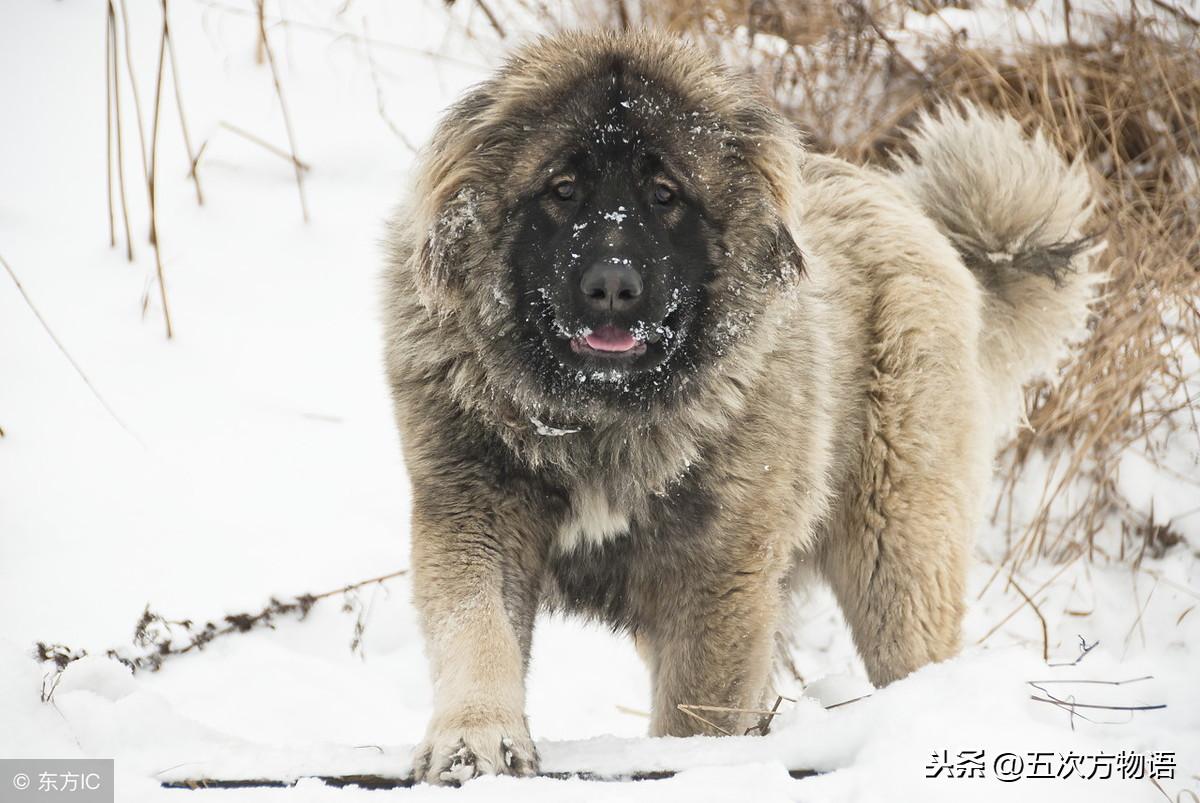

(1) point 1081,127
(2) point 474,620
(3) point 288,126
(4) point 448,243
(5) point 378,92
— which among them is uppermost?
(5) point 378,92

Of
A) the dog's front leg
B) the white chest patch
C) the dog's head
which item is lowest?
the dog's front leg

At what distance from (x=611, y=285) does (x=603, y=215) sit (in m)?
0.23

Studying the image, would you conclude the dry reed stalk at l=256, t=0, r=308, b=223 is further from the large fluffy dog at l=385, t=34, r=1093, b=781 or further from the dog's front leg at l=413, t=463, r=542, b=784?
the dog's front leg at l=413, t=463, r=542, b=784

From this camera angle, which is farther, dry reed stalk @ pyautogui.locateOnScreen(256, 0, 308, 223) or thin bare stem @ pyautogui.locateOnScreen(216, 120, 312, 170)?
thin bare stem @ pyautogui.locateOnScreen(216, 120, 312, 170)

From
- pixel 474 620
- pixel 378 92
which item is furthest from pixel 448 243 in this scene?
pixel 378 92

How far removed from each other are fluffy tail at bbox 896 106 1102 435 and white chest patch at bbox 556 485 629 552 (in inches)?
67.9

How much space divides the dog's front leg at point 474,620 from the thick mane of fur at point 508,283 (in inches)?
8.7

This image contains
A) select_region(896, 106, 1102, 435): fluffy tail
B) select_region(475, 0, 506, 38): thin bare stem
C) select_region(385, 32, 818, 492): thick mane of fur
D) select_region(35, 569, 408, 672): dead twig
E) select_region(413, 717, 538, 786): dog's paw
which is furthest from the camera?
select_region(475, 0, 506, 38): thin bare stem

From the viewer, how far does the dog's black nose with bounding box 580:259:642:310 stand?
2.64m

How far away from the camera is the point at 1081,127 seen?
5.75 m

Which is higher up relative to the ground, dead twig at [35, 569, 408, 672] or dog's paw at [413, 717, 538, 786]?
dead twig at [35, 569, 408, 672]

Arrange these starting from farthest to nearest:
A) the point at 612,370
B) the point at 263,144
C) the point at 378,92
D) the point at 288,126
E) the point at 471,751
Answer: the point at 378,92, the point at 263,144, the point at 288,126, the point at 612,370, the point at 471,751

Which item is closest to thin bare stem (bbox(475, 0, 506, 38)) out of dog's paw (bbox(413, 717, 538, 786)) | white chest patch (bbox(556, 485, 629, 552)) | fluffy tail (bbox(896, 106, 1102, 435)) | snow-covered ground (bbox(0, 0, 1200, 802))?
snow-covered ground (bbox(0, 0, 1200, 802))

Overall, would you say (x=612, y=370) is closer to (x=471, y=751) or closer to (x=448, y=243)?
(x=448, y=243)
